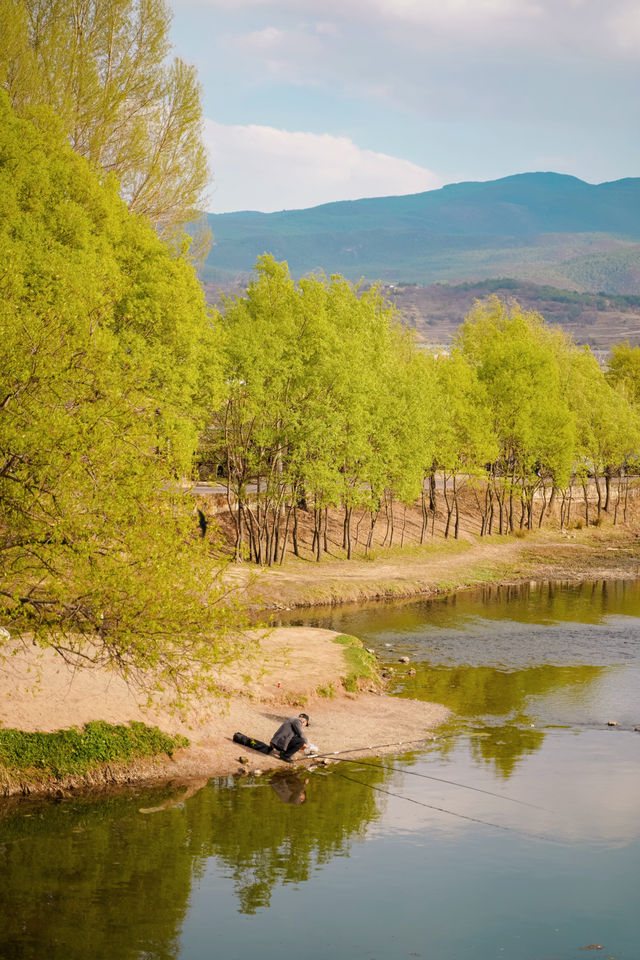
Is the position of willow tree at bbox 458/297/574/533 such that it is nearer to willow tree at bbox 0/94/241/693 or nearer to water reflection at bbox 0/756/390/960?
water reflection at bbox 0/756/390/960

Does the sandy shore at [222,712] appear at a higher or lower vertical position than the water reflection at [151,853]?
higher

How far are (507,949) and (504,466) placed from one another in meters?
80.6

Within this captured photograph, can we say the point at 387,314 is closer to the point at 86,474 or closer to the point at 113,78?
the point at 113,78

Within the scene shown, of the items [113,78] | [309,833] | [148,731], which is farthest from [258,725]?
[113,78]

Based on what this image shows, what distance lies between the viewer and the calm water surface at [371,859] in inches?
825

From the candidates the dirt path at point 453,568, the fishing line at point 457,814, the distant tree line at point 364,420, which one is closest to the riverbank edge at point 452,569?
the dirt path at point 453,568

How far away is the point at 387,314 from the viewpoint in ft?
268

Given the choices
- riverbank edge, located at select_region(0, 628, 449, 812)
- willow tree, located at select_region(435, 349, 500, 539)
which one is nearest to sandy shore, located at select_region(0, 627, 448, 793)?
riverbank edge, located at select_region(0, 628, 449, 812)

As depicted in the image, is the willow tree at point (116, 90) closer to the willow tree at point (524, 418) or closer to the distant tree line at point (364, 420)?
the distant tree line at point (364, 420)

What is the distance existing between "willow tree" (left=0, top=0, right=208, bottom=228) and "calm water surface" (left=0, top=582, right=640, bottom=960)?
40969mm

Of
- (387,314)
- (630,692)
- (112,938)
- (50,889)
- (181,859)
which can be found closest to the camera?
(112,938)

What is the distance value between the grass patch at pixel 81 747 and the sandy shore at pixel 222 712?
329 mm

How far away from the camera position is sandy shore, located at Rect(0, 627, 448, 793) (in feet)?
98.7

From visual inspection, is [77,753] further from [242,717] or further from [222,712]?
[242,717]
